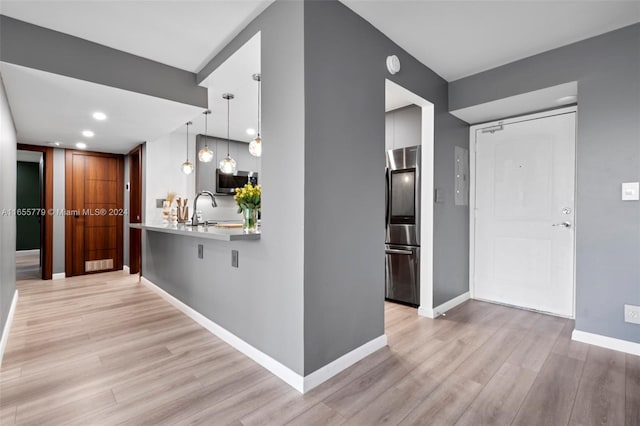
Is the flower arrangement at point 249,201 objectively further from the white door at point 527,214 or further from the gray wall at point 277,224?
the white door at point 527,214

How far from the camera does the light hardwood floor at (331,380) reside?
168 cm

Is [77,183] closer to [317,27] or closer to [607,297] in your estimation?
[317,27]

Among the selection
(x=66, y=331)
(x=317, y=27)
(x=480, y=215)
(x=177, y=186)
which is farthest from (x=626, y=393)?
(x=177, y=186)

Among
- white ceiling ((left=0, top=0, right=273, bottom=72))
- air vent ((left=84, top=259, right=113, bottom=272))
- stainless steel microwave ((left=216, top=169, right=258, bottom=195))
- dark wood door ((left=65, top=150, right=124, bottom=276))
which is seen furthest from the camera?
stainless steel microwave ((left=216, top=169, right=258, bottom=195))

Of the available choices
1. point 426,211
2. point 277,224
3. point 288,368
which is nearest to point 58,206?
point 277,224

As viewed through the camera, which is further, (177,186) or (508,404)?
(177,186)

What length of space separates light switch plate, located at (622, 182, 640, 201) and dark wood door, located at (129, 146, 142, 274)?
5869 millimetres

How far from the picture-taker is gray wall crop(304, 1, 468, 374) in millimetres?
1929

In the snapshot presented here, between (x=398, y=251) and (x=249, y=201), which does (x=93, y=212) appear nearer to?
(x=249, y=201)

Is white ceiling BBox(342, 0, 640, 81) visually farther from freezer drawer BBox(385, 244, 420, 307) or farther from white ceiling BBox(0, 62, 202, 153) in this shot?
white ceiling BBox(0, 62, 202, 153)

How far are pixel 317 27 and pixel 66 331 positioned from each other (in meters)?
3.41

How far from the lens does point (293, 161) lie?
76.8 inches

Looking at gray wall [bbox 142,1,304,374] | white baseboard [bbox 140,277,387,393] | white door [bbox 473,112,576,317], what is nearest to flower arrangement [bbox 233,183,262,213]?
gray wall [bbox 142,1,304,374]

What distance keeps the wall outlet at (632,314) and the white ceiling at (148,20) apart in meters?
3.53
